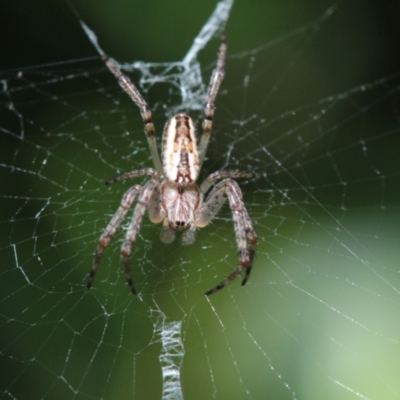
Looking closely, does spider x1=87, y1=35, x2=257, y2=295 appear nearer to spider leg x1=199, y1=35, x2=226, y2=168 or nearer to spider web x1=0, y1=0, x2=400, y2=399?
spider leg x1=199, y1=35, x2=226, y2=168

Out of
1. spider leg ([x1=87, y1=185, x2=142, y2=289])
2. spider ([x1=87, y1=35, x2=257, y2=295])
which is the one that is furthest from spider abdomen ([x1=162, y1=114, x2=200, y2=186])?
spider leg ([x1=87, y1=185, x2=142, y2=289])

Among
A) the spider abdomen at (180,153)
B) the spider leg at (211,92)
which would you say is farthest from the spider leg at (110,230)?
the spider leg at (211,92)

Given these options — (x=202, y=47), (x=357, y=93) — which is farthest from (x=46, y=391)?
(x=357, y=93)

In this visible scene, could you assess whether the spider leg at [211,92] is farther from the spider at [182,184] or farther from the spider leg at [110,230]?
the spider leg at [110,230]

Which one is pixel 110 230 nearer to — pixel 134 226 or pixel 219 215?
pixel 134 226

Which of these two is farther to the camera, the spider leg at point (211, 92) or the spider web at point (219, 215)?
the spider leg at point (211, 92)

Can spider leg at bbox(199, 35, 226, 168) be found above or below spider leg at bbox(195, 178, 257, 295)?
above

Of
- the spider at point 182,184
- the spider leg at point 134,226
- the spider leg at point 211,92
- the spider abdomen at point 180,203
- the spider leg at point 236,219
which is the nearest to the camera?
the spider leg at point 134,226
